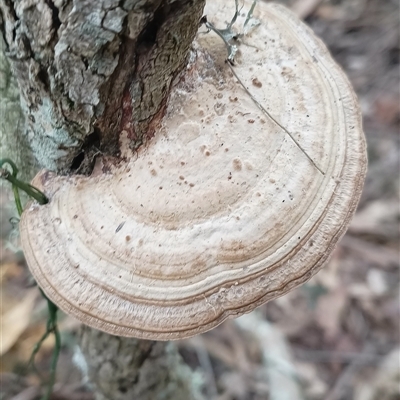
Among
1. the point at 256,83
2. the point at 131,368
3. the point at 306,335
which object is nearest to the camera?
the point at 256,83

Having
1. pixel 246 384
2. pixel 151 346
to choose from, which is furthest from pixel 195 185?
pixel 246 384

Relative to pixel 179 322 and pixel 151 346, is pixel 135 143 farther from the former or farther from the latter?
pixel 151 346

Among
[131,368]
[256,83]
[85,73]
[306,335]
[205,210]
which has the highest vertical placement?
[85,73]

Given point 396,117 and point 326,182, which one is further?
point 396,117

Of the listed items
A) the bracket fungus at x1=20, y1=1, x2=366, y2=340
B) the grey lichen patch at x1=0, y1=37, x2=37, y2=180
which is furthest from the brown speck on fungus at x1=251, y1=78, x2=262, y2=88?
the grey lichen patch at x1=0, y1=37, x2=37, y2=180

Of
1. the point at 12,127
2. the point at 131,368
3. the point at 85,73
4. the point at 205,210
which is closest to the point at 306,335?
the point at 131,368

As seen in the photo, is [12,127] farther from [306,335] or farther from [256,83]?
[306,335]
